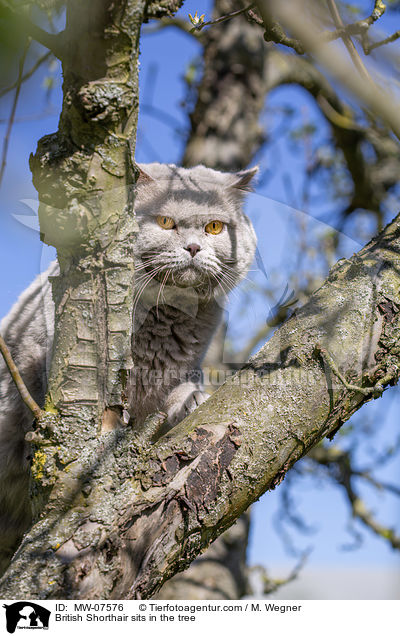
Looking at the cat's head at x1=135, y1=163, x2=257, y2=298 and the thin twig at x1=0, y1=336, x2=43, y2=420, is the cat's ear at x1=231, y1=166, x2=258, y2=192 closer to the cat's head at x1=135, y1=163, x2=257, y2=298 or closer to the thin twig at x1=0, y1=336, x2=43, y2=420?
the cat's head at x1=135, y1=163, x2=257, y2=298

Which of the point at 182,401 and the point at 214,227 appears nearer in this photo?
the point at 182,401

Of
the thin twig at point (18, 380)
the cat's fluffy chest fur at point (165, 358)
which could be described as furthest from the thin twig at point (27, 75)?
the cat's fluffy chest fur at point (165, 358)

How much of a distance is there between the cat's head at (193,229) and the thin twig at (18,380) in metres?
0.95

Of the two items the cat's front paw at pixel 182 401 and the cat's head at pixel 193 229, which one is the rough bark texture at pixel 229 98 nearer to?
the cat's head at pixel 193 229

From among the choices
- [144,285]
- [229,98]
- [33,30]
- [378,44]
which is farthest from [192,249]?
[229,98]

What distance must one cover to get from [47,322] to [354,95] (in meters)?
1.27


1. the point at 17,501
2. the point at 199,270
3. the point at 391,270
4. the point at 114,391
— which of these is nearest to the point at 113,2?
the point at 114,391

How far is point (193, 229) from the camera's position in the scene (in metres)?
2.18

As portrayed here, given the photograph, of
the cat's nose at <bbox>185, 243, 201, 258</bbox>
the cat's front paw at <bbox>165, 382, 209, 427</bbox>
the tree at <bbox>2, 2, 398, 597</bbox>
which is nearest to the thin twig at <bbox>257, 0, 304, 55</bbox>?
the tree at <bbox>2, 2, 398, 597</bbox>

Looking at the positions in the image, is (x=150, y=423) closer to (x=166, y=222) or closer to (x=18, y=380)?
(x=18, y=380)

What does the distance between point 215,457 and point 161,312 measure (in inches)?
37.8

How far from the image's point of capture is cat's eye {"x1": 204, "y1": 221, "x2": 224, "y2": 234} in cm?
Result: 224

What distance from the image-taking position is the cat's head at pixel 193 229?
83.0 inches

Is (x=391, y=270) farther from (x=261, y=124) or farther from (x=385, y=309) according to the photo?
(x=261, y=124)
